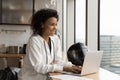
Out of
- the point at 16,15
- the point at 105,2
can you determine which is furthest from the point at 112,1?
the point at 16,15

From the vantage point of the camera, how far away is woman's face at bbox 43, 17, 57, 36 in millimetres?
1919

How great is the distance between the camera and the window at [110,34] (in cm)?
239

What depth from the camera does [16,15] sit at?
189 inches

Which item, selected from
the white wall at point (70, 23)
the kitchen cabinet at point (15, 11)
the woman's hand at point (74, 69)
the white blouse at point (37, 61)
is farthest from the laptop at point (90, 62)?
the kitchen cabinet at point (15, 11)

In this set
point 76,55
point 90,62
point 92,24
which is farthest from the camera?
point 92,24

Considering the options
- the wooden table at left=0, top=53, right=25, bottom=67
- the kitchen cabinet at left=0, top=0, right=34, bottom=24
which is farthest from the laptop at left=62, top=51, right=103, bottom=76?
the kitchen cabinet at left=0, top=0, right=34, bottom=24

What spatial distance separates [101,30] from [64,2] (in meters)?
2.14

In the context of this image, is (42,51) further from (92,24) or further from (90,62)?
(92,24)

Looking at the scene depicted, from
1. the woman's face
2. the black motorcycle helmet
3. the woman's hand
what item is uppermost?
the woman's face

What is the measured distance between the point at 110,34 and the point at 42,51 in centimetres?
97

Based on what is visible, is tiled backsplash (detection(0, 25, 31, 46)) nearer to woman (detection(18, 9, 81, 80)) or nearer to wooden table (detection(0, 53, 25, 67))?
wooden table (detection(0, 53, 25, 67))

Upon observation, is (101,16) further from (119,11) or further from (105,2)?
(119,11)

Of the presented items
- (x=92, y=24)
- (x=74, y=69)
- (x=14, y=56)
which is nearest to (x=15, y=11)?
(x=14, y=56)

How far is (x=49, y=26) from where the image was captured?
6.30 ft
